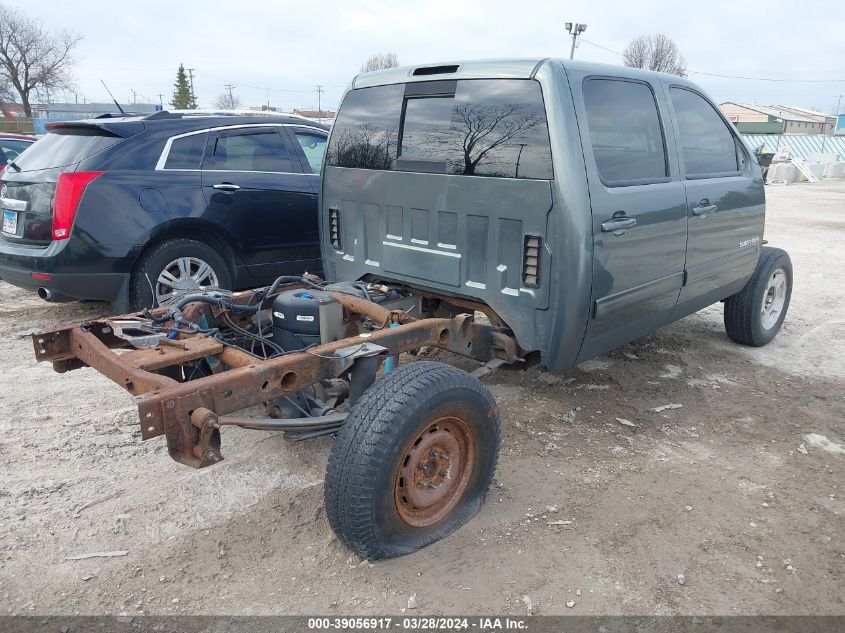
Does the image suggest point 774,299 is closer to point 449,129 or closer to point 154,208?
point 449,129

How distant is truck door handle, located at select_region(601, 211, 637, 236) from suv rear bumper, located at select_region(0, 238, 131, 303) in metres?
3.63

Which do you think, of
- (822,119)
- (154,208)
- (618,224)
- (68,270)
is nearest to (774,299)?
(618,224)

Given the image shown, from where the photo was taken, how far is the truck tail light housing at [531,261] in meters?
3.38

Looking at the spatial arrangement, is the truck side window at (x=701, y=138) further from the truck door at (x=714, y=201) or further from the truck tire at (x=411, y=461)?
the truck tire at (x=411, y=461)

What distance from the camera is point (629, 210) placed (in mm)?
3586

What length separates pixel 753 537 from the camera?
306 centimetres

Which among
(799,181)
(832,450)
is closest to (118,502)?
(832,450)

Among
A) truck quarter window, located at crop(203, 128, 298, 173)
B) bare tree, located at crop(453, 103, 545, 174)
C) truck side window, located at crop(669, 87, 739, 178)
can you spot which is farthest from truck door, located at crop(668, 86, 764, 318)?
truck quarter window, located at crop(203, 128, 298, 173)

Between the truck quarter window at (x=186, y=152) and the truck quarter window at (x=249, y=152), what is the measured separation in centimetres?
8

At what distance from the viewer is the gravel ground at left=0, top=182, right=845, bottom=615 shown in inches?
105

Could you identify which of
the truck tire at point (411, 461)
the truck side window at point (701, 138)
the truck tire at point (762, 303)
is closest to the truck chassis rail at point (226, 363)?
Answer: the truck tire at point (411, 461)

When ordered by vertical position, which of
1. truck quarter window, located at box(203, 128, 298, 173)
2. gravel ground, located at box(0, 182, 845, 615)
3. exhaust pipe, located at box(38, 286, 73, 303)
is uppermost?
truck quarter window, located at box(203, 128, 298, 173)

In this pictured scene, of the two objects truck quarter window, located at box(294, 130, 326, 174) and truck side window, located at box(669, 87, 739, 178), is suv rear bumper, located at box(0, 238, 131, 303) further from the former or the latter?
truck side window, located at box(669, 87, 739, 178)

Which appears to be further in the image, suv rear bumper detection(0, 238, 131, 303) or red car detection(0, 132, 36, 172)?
red car detection(0, 132, 36, 172)
